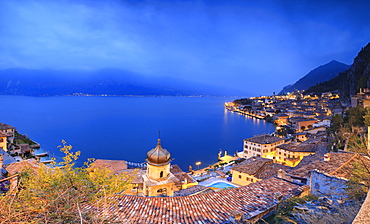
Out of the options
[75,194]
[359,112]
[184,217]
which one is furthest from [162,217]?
[359,112]

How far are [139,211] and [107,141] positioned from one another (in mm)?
50217

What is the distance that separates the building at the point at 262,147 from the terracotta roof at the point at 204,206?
28.9m

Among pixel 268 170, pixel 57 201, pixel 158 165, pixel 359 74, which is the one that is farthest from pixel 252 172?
pixel 359 74

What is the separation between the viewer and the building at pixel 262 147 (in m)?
36.0

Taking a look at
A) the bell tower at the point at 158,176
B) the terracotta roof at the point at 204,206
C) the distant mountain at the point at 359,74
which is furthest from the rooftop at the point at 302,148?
the distant mountain at the point at 359,74

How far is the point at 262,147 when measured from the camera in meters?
36.0

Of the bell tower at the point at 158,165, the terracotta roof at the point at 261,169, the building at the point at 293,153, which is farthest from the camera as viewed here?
the building at the point at 293,153

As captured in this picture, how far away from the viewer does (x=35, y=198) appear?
158 inches

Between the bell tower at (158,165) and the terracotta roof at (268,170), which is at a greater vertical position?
the bell tower at (158,165)

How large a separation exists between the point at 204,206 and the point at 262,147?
3137cm

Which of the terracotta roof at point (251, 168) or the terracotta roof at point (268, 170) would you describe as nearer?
the terracotta roof at point (268, 170)

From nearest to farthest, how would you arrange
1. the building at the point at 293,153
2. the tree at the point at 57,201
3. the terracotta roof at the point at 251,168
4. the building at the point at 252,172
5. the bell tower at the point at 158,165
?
the tree at the point at 57,201, the bell tower at the point at 158,165, the building at the point at 252,172, the terracotta roof at the point at 251,168, the building at the point at 293,153

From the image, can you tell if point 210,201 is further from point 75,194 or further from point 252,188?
point 75,194

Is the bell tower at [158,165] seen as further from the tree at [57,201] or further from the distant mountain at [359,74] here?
the distant mountain at [359,74]
